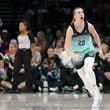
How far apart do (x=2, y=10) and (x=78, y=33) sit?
1055 centimetres

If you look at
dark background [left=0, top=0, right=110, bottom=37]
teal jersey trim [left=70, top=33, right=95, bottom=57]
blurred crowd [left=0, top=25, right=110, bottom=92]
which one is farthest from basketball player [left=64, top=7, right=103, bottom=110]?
dark background [left=0, top=0, right=110, bottom=37]

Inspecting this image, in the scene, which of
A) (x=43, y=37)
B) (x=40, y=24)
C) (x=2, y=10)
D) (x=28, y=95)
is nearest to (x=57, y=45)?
(x=43, y=37)

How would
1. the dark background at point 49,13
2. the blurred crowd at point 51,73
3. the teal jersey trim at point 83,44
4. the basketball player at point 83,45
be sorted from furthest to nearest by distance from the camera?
the dark background at point 49,13, the blurred crowd at point 51,73, the teal jersey trim at point 83,44, the basketball player at point 83,45

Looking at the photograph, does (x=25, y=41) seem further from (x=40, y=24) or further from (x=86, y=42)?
(x=40, y=24)

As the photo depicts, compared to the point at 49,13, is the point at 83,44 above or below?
below

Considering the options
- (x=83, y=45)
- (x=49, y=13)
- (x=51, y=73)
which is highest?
(x=49, y=13)

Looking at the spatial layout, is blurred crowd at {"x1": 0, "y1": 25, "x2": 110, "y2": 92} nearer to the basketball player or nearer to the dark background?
the basketball player

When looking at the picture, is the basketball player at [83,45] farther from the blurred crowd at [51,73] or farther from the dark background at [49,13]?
the dark background at [49,13]

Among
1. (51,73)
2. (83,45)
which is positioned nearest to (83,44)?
(83,45)

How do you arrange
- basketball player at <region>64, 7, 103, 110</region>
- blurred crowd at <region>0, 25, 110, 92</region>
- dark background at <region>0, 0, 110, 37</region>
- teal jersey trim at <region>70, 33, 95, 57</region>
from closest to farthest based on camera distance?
1. basketball player at <region>64, 7, 103, 110</region>
2. teal jersey trim at <region>70, 33, 95, 57</region>
3. blurred crowd at <region>0, 25, 110, 92</region>
4. dark background at <region>0, 0, 110, 37</region>

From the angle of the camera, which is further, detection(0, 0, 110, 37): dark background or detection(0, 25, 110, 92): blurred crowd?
detection(0, 0, 110, 37): dark background

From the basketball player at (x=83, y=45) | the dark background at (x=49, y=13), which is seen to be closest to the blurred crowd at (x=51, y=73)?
the basketball player at (x=83, y=45)

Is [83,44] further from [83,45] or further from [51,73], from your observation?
[51,73]

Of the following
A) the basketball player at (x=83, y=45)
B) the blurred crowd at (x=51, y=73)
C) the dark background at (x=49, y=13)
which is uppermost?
the dark background at (x=49, y=13)
